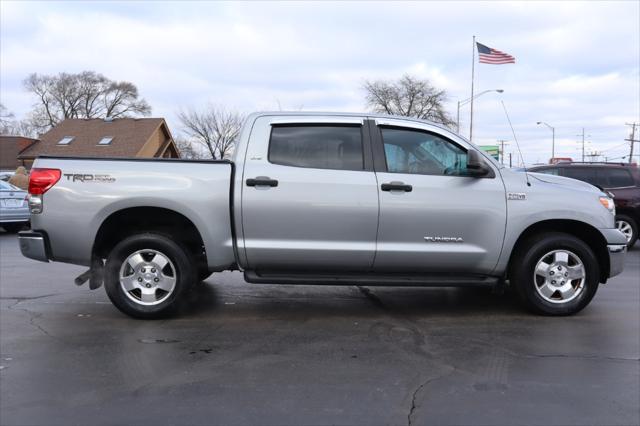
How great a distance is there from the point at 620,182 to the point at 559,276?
695 cm

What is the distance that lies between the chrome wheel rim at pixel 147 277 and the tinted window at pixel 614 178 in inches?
370

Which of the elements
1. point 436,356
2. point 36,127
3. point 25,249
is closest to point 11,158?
point 36,127

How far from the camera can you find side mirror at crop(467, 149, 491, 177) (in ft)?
16.2

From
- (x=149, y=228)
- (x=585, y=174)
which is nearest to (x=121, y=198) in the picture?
(x=149, y=228)

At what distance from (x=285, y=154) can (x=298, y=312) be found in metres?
1.63

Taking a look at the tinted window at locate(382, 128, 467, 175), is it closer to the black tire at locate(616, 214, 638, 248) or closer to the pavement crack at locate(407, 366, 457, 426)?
the pavement crack at locate(407, 366, 457, 426)

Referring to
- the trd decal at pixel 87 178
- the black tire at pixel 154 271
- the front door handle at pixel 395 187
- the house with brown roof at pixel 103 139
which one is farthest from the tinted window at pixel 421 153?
the house with brown roof at pixel 103 139

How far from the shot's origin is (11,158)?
1715 inches

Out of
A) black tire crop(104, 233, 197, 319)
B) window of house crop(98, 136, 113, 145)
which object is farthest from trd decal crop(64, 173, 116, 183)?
window of house crop(98, 136, 113, 145)

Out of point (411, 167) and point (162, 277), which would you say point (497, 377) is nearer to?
point (411, 167)

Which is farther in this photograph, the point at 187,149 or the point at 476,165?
the point at 187,149

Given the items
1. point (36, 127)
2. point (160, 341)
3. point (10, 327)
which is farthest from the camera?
point (36, 127)

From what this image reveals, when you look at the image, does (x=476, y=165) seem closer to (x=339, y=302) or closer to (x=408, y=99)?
(x=339, y=302)

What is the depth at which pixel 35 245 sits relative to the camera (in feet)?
16.1
